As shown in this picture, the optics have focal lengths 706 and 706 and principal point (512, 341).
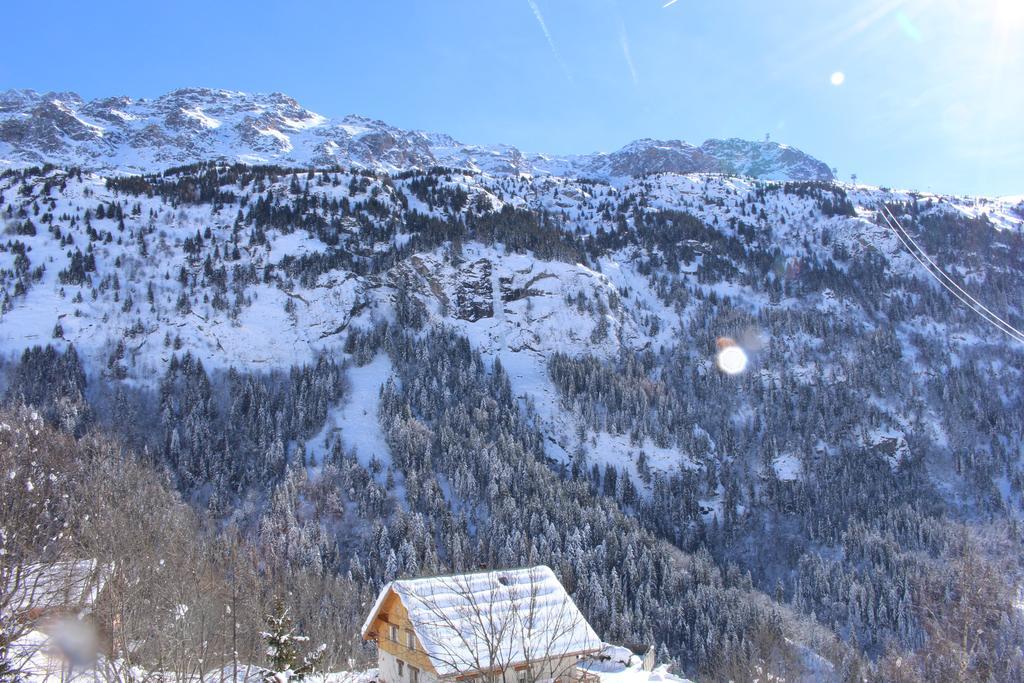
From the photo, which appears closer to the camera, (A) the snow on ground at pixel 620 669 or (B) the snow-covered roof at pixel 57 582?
(B) the snow-covered roof at pixel 57 582

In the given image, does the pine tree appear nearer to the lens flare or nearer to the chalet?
the chalet

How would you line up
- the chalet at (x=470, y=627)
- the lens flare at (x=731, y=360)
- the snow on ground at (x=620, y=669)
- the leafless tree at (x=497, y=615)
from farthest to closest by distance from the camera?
the lens flare at (x=731, y=360) → the snow on ground at (x=620, y=669) → the leafless tree at (x=497, y=615) → the chalet at (x=470, y=627)

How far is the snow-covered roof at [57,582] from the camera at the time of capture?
18.2 metres

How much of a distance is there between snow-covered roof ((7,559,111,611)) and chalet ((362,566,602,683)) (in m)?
9.21

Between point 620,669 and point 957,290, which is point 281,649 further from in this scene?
point 957,290

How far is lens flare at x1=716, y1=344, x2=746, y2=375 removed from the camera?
164250mm

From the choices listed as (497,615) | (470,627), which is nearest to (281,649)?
(470,627)

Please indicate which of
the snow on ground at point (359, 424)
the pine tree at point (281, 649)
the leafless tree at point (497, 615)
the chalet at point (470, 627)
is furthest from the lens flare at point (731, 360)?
the pine tree at point (281, 649)

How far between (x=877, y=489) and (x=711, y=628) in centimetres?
6615

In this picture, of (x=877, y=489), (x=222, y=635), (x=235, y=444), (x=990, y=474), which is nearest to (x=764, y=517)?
(x=877, y=489)

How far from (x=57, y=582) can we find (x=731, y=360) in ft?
529

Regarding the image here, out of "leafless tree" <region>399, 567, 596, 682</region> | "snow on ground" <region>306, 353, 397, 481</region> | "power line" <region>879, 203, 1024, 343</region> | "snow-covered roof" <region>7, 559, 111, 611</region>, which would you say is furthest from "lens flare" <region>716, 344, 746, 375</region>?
"snow-covered roof" <region>7, 559, 111, 611</region>

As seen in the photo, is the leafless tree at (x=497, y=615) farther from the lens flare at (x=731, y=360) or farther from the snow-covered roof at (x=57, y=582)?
the lens flare at (x=731, y=360)

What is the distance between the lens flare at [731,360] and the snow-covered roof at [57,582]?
15414 centimetres
